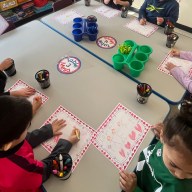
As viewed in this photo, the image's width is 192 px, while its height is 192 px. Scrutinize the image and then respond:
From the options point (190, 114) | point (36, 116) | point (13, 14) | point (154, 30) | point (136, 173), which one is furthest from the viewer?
point (13, 14)

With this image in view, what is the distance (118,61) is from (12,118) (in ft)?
2.45

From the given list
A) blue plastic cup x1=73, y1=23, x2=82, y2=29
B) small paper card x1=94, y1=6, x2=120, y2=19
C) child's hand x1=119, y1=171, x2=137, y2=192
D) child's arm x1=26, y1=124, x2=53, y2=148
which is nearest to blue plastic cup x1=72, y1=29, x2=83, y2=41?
blue plastic cup x1=73, y1=23, x2=82, y2=29

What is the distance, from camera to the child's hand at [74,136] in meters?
0.85

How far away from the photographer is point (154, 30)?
4.75 feet

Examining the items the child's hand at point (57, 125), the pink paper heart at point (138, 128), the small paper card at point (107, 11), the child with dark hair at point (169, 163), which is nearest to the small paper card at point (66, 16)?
the small paper card at point (107, 11)

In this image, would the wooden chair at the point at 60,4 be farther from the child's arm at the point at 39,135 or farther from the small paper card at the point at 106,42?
the child's arm at the point at 39,135

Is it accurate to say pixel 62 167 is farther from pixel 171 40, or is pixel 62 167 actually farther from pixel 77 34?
pixel 171 40

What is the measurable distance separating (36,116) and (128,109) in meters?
0.46

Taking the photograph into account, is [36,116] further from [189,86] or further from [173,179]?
[189,86]

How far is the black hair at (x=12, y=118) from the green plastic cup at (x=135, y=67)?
67cm

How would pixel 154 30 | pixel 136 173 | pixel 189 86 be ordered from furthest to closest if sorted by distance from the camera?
pixel 154 30
pixel 189 86
pixel 136 173

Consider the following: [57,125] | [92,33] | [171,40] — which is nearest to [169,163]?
[57,125]

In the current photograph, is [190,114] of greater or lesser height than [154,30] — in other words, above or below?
above

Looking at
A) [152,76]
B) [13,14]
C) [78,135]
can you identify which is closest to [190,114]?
[78,135]
